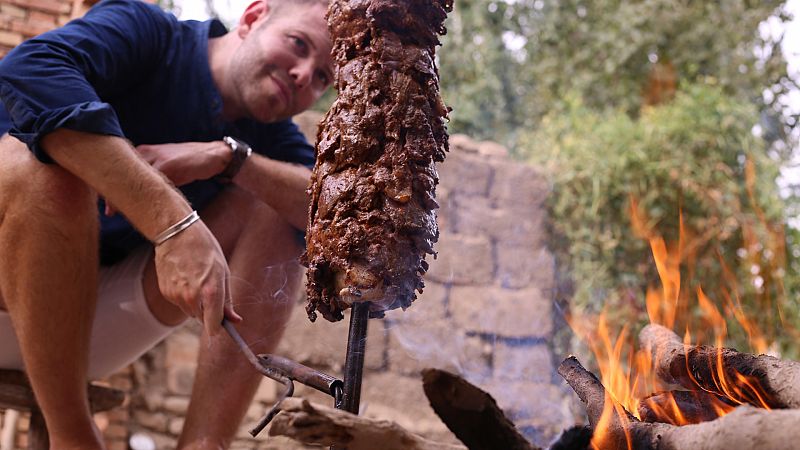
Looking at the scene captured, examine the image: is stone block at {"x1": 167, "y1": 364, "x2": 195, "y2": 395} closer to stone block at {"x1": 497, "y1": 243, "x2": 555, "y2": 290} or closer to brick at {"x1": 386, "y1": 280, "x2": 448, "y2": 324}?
brick at {"x1": 386, "y1": 280, "x2": 448, "y2": 324}

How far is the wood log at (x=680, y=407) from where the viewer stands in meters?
1.65

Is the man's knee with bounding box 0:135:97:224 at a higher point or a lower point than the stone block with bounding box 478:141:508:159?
lower

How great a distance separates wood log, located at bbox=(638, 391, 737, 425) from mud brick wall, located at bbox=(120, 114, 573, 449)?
1.90m

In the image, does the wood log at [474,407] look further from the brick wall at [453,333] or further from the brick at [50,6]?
the brick at [50,6]

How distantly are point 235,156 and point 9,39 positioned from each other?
5.31ft

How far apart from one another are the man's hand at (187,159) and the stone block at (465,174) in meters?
2.37

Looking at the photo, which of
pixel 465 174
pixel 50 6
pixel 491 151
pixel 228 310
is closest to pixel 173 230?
pixel 228 310

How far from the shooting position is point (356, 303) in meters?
1.57

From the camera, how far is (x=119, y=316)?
249 cm

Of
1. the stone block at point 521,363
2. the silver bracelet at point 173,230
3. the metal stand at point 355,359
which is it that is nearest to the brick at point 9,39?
the silver bracelet at point 173,230

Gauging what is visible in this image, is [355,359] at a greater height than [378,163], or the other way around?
[378,163]

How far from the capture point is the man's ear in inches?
98.1

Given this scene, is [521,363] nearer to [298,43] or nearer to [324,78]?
[324,78]

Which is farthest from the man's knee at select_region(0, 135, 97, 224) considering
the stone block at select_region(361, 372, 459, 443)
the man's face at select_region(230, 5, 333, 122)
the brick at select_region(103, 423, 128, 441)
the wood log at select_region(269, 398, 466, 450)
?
the stone block at select_region(361, 372, 459, 443)
